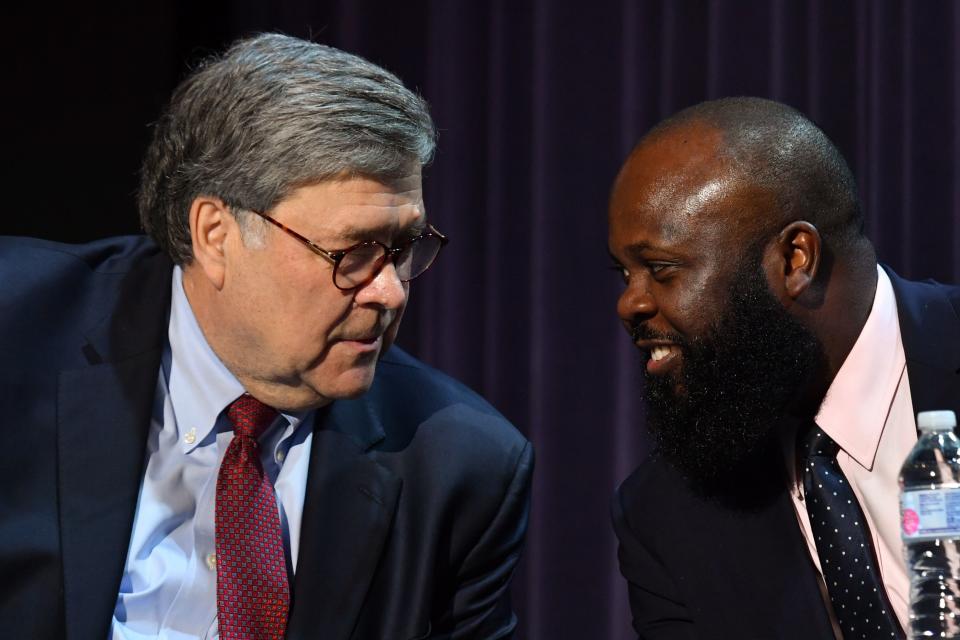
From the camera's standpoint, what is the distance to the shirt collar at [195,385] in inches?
88.7

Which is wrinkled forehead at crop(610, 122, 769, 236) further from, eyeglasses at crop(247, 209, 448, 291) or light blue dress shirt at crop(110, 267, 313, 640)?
light blue dress shirt at crop(110, 267, 313, 640)

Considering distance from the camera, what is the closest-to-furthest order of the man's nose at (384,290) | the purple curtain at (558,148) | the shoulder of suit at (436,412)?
the man's nose at (384,290)
the shoulder of suit at (436,412)
the purple curtain at (558,148)

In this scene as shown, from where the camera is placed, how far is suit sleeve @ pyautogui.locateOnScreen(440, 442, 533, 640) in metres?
2.34

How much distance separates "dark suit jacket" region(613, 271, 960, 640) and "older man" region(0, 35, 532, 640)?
0.29 metres

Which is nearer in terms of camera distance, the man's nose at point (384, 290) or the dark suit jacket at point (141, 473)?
the dark suit jacket at point (141, 473)

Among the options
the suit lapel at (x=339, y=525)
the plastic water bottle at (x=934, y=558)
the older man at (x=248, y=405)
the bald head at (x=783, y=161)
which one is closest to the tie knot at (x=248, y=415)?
the older man at (x=248, y=405)

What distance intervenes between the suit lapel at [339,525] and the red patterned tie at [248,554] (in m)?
0.04

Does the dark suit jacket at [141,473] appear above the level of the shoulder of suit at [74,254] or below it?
below

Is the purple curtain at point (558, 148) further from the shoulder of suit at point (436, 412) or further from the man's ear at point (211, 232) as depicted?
the man's ear at point (211, 232)

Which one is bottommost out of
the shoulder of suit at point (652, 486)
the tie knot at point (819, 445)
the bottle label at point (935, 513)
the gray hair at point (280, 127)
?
the shoulder of suit at point (652, 486)

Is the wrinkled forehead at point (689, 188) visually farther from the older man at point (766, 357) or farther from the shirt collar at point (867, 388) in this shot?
the shirt collar at point (867, 388)

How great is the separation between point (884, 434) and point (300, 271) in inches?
42.7

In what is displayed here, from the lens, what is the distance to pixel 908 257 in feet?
10.6

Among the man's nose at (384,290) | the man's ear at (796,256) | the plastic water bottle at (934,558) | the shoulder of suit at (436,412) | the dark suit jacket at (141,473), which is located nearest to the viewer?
the plastic water bottle at (934,558)
